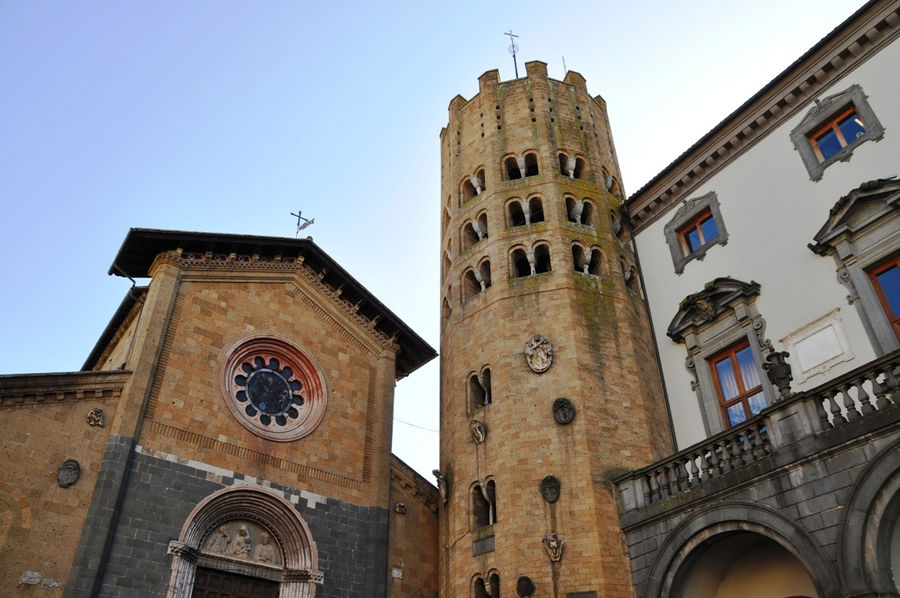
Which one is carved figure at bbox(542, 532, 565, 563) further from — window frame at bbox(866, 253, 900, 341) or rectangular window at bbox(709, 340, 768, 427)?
window frame at bbox(866, 253, 900, 341)

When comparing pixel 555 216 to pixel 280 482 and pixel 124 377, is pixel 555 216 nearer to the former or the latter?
pixel 280 482

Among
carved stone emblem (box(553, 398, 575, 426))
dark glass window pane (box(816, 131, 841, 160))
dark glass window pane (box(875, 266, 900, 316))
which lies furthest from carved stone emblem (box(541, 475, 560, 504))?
dark glass window pane (box(816, 131, 841, 160))

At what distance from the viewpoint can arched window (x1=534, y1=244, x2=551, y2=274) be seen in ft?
69.9

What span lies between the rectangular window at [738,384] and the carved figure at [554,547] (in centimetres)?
457

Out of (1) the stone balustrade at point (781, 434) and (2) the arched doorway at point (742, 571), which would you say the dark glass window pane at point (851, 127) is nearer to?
(1) the stone balustrade at point (781, 434)

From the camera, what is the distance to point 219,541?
15.9 metres

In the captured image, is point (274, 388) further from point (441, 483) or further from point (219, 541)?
point (441, 483)

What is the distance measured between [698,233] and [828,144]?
12.7 ft

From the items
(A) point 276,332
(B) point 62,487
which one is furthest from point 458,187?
(B) point 62,487

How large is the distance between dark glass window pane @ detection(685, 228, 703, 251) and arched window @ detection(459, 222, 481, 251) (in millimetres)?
6412

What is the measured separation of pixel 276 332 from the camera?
19016 mm

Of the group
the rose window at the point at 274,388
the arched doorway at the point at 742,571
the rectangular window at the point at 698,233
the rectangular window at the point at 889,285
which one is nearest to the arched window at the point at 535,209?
the rectangular window at the point at 698,233

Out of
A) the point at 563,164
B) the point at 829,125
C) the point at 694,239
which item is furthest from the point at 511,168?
the point at 829,125

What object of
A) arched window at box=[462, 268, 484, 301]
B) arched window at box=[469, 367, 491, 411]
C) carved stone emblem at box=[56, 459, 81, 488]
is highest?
arched window at box=[462, 268, 484, 301]
